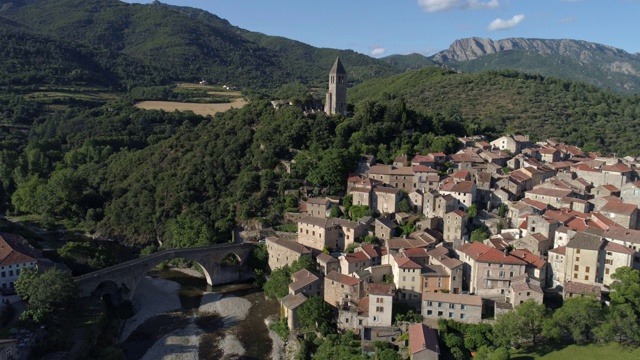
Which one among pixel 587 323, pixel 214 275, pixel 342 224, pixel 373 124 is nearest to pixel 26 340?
pixel 214 275

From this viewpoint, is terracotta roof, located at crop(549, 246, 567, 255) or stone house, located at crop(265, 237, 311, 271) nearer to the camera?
terracotta roof, located at crop(549, 246, 567, 255)

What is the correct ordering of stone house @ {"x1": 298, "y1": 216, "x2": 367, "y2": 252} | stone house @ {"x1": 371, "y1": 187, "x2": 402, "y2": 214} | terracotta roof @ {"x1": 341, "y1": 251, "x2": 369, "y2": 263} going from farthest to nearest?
stone house @ {"x1": 371, "y1": 187, "x2": 402, "y2": 214}, stone house @ {"x1": 298, "y1": 216, "x2": 367, "y2": 252}, terracotta roof @ {"x1": 341, "y1": 251, "x2": 369, "y2": 263}

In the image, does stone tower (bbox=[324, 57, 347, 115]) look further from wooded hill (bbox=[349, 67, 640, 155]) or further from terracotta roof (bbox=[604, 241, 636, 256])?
terracotta roof (bbox=[604, 241, 636, 256])

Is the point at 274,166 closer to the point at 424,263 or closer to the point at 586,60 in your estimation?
the point at 424,263

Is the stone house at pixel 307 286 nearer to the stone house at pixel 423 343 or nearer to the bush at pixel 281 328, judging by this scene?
the bush at pixel 281 328

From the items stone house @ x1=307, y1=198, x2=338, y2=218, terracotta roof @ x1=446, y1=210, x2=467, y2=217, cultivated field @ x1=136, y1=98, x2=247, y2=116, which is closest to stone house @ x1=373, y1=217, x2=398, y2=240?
terracotta roof @ x1=446, y1=210, x2=467, y2=217

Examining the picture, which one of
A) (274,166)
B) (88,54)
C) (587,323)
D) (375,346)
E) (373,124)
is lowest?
(375,346)

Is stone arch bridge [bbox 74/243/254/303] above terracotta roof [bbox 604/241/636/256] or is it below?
below

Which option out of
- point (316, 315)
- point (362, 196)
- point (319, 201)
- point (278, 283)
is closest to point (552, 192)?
point (362, 196)
